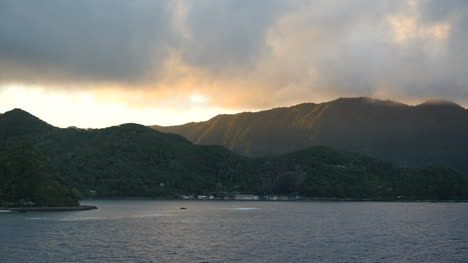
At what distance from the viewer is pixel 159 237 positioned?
109 m

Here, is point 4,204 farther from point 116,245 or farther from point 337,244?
point 337,244

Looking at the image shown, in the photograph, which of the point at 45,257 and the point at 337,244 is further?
the point at 337,244

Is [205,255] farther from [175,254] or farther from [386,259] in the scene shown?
[386,259]

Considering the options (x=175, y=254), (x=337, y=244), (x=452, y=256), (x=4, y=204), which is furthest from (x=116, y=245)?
(x=4, y=204)

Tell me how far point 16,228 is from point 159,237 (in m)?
40.3

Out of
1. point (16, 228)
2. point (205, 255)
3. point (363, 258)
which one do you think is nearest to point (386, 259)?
point (363, 258)

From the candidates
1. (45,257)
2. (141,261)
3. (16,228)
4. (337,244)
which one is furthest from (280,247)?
(16,228)

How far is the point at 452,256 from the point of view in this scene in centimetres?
8162

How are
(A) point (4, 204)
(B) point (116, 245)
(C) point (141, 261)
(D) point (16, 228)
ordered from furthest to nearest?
1. (A) point (4, 204)
2. (D) point (16, 228)
3. (B) point (116, 245)
4. (C) point (141, 261)

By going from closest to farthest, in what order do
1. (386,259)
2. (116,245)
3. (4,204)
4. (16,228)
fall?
(386,259) → (116,245) → (16,228) → (4,204)

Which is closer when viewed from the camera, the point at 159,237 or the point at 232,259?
the point at 232,259

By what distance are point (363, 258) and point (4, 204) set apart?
16576 centimetres

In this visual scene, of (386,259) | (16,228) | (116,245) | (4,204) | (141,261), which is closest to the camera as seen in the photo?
(141,261)

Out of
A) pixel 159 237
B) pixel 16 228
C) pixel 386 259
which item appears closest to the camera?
pixel 386 259
